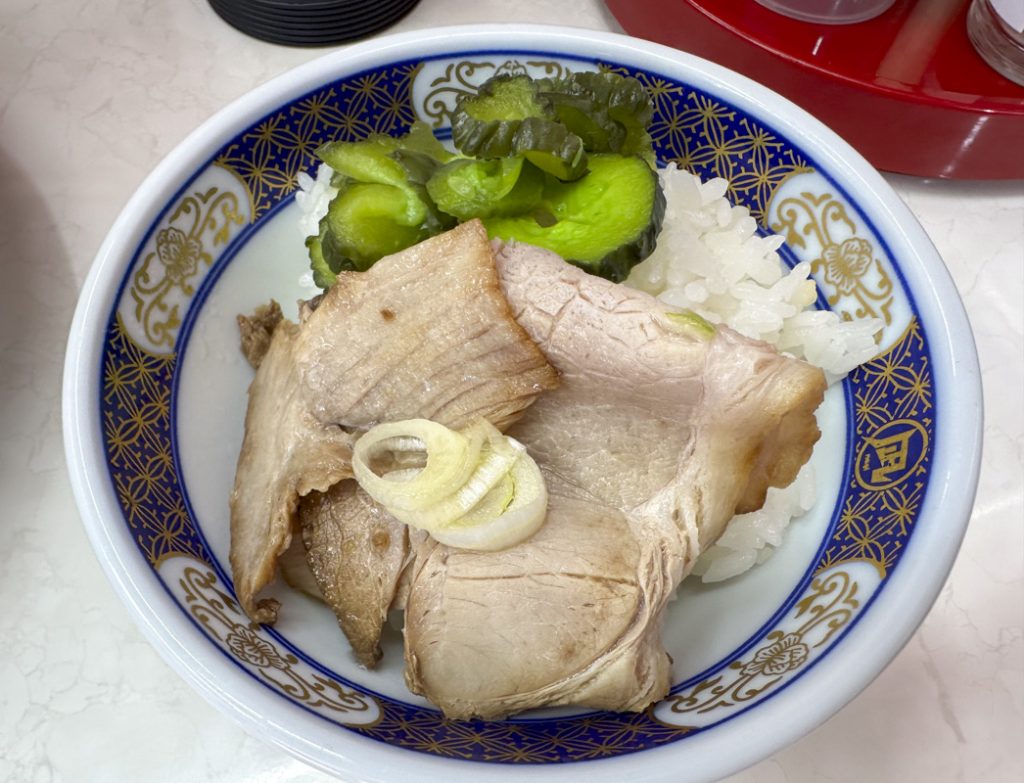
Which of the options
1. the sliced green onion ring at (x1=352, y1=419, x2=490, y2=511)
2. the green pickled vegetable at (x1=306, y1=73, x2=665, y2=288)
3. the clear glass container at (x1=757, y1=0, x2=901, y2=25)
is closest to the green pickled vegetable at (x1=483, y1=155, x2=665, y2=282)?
the green pickled vegetable at (x1=306, y1=73, x2=665, y2=288)

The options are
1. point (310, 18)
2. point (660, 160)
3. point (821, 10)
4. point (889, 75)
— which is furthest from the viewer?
point (310, 18)

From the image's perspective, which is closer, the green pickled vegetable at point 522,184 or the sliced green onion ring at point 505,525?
the sliced green onion ring at point 505,525

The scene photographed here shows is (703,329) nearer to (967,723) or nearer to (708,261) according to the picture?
(708,261)

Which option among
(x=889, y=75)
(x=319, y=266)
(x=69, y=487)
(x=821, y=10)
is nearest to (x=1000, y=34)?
(x=889, y=75)

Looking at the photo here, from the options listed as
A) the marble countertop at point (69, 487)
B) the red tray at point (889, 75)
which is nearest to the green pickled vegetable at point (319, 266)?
the marble countertop at point (69, 487)

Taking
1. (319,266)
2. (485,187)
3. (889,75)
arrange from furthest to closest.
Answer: (889,75) → (319,266) → (485,187)

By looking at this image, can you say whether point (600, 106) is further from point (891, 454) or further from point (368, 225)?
point (891, 454)

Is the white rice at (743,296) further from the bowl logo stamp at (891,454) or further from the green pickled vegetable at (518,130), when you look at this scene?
the green pickled vegetable at (518,130)
